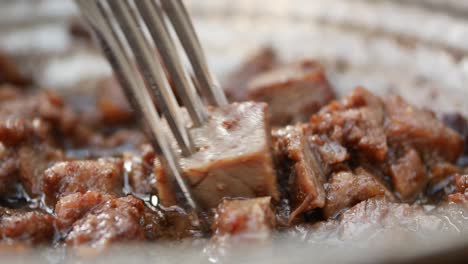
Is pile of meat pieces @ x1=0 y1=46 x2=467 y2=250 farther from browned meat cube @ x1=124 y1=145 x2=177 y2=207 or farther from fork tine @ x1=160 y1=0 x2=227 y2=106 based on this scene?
fork tine @ x1=160 y1=0 x2=227 y2=106

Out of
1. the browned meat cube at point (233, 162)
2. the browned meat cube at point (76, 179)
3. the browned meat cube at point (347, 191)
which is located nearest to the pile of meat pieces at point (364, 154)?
the browned meat cube at point (347, 191)

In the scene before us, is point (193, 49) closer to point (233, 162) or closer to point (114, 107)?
point (233, 162)

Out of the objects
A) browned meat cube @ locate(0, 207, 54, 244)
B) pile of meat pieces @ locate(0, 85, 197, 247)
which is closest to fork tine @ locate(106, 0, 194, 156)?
pile of meat pieces @ locate(0, 85, 197, 247)

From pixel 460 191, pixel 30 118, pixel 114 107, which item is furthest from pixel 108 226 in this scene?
pixel 114 107

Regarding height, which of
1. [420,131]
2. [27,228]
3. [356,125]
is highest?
[27,228]

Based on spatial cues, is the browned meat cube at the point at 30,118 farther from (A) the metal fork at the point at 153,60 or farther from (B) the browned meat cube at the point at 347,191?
(B) the browned meat cube at the point at 347,191

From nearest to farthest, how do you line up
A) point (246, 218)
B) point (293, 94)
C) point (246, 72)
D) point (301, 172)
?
point (246, 218) → point (301, 172) → point (293, 94) → point (246, 72)

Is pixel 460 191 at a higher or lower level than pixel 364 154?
lower

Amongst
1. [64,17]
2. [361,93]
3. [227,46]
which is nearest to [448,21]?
[361,93]
